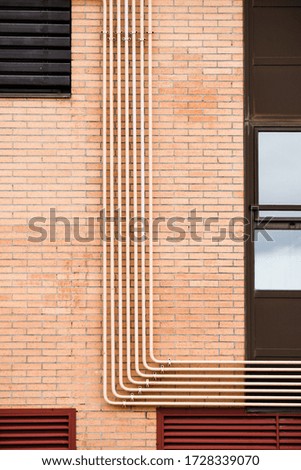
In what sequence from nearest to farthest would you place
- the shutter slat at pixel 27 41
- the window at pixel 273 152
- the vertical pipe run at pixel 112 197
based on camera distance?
the vertical pipe run at pixel 112 197 → the window at pixel 273 152 → the shutter slat at pixel 27 41

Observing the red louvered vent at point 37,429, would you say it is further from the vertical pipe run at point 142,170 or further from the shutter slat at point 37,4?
the shutter slat at point 37,4

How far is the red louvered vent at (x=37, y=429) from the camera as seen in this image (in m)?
6.34

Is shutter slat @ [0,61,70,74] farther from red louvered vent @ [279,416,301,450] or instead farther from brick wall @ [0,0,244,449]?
red louvered vent @ [279,416,301,450]

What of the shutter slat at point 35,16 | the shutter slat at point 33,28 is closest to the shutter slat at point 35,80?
the shutter slat at point 33,28

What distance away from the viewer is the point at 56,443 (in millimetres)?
6371

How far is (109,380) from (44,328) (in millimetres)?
780

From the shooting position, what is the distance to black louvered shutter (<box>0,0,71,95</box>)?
657cm

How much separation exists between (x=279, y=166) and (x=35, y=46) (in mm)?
2640

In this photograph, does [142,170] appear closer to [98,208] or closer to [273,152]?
[98,208]

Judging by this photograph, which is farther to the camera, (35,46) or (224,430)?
(35,46)

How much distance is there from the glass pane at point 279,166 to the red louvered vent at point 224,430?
81.0 inches

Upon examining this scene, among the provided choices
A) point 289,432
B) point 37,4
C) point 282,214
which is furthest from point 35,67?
point 289,432

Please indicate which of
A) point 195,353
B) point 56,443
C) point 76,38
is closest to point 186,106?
point 76,38

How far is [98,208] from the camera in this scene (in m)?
6.48
